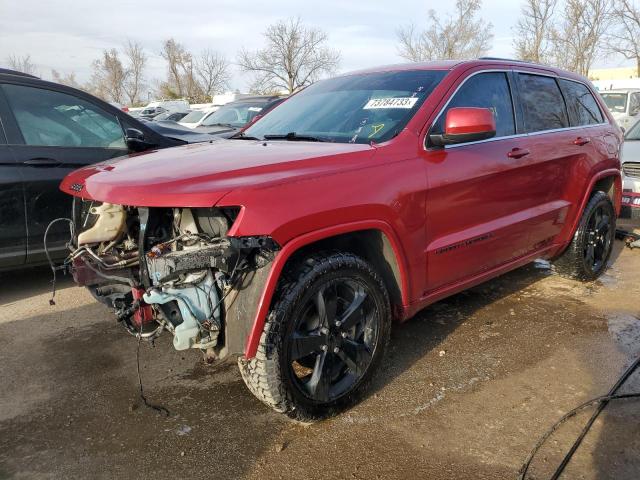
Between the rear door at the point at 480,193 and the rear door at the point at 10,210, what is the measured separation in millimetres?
3214

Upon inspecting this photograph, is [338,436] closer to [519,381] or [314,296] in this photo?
[314,296]

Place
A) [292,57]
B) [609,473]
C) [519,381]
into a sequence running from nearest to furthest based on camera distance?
[609,473] < [519,381] < [292,57]

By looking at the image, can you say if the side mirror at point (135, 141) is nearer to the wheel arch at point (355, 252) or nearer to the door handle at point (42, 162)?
the door handle at point (42, 162)

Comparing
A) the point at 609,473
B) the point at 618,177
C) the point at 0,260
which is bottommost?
the point at 609,473

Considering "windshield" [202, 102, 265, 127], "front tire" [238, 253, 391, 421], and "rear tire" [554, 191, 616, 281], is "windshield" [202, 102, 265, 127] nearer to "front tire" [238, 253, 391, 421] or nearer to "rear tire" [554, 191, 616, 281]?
"rear tire" [554, 191, 616, 281]

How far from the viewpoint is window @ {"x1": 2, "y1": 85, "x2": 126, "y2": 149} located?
429 cm

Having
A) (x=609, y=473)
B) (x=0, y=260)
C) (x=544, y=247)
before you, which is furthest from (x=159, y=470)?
(x=544, y=247)

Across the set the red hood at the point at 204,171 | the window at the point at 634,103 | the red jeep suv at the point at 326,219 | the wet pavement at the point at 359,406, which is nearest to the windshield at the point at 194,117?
the window at the point at 634,103

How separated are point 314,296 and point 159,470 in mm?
1038

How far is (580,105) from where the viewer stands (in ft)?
Answer: 14.5

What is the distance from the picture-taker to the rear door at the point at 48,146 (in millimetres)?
4199

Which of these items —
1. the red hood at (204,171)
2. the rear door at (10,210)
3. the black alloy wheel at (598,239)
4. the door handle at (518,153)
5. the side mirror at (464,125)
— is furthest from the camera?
the black alloy wheel at (598,239)

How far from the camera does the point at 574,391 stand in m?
2.92

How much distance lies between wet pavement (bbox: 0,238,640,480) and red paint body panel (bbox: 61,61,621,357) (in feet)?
1.62
